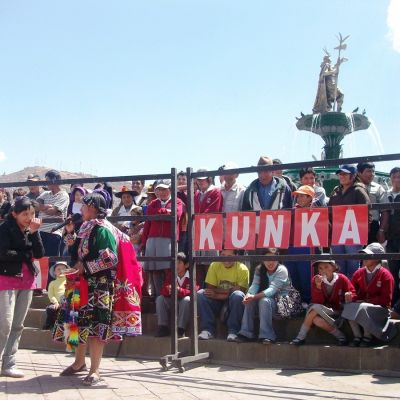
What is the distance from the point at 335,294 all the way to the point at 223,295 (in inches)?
55.3

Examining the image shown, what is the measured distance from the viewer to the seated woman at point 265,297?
21.5ft

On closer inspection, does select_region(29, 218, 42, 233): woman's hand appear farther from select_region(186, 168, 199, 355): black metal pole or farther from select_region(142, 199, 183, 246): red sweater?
select_region(142, 199, 183, 246): red sweater

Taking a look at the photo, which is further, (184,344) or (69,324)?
(184,344)

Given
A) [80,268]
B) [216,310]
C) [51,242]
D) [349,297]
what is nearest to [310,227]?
[349,297]

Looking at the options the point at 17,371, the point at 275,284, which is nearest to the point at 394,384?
the point at 275,284

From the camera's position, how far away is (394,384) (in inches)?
212

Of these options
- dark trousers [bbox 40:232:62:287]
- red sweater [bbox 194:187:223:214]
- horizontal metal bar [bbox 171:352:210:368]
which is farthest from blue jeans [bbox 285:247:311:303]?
dark trousers [bbox 40:232:62:287]

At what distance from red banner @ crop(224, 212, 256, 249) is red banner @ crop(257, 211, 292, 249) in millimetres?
99

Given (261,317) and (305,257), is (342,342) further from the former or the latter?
(305,257)

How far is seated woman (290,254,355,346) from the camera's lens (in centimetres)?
631

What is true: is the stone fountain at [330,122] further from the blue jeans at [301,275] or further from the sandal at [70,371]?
the sandal at [70,371]

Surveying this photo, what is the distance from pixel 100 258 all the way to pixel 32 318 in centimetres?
331

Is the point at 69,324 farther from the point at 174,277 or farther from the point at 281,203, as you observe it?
the point at 281,203

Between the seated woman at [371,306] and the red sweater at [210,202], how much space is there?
6.84 feet
